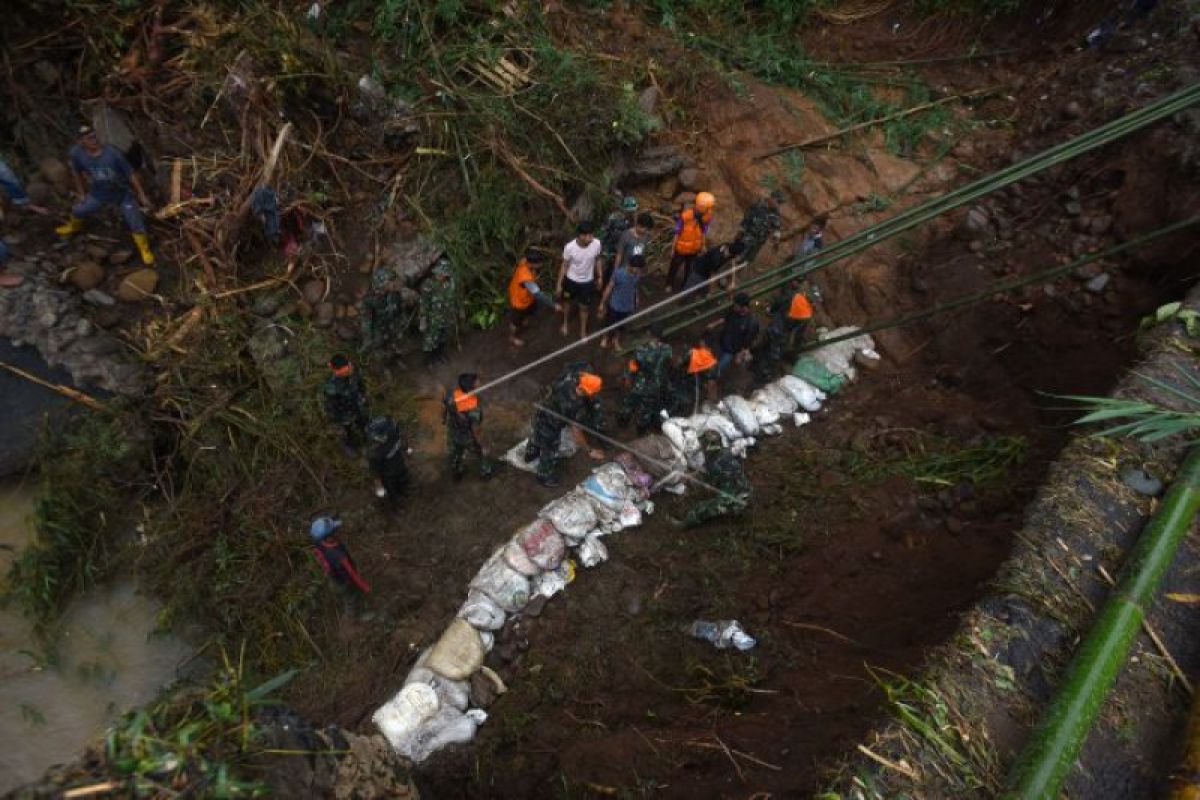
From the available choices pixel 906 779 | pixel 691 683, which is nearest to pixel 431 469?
pixel 691 683

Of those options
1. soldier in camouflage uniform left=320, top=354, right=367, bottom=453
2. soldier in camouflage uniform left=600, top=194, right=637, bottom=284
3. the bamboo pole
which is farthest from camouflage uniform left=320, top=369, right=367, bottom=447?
the bamboo pole

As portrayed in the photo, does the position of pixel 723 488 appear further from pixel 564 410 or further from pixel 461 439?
pixel 461 439

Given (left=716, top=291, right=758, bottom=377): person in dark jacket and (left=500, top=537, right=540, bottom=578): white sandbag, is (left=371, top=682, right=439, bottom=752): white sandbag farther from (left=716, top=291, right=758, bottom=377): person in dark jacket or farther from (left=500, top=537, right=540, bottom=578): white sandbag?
(left=716, top=291, right=758, bottom=377): person in dark jacket

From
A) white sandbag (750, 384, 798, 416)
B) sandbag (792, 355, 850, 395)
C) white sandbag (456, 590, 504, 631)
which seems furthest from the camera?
sandbag (792, 355, 850, 395)

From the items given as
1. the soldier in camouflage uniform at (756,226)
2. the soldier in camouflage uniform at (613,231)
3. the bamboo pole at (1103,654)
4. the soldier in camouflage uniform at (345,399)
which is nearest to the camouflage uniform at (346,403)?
the soldier in camouflage uniform at (345,399)

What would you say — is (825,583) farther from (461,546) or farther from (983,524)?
(461,546)

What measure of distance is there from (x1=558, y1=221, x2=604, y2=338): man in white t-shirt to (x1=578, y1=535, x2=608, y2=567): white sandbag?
2355 mm

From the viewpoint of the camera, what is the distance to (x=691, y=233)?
634cm

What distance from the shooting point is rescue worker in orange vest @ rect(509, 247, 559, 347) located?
5.86 metres

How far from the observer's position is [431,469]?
5812 millimetres

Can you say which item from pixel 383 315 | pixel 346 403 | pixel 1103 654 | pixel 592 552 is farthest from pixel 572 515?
pixel 1103 654

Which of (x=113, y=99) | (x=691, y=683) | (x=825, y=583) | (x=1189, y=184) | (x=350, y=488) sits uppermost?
(x=1189, y=184)

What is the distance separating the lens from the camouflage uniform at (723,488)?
5020 millimetres

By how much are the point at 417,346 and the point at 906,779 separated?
5.42m
